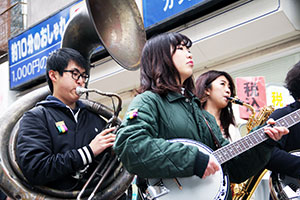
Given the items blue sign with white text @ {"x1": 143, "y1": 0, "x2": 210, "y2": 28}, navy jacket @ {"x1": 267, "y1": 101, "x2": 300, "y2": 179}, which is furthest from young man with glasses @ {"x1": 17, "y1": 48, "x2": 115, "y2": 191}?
blue sign with white text @ {"x1": 143, "y1": 0, "x2": 210, "y2": 28}

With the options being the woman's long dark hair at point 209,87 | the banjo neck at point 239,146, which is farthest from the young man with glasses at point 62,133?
the woman's long dark hair at point 209,87

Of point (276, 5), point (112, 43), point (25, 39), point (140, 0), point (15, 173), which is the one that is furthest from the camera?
point (25, 39)

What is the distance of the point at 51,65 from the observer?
260cm

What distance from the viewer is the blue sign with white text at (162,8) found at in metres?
5.50

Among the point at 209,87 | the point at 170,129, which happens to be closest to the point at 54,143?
the point at 170,129

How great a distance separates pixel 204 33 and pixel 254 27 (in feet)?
2.53

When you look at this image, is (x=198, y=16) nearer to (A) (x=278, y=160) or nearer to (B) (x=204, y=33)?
(B) (x=204, y=33)

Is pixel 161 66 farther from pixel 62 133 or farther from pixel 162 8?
pixel 162 8

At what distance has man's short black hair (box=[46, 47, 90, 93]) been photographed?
8.39ft

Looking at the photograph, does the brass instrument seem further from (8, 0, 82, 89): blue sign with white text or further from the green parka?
(8, 0, 82, 89): blue sign with white text

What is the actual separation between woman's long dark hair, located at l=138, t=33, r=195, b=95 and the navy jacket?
0.93m

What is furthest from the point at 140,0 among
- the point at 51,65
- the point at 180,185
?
the point at 180,185

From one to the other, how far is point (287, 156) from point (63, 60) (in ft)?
5.26

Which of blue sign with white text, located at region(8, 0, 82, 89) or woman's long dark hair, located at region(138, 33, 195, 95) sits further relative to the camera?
blue sign with white text, located at region(8, 0, 82, 89)
